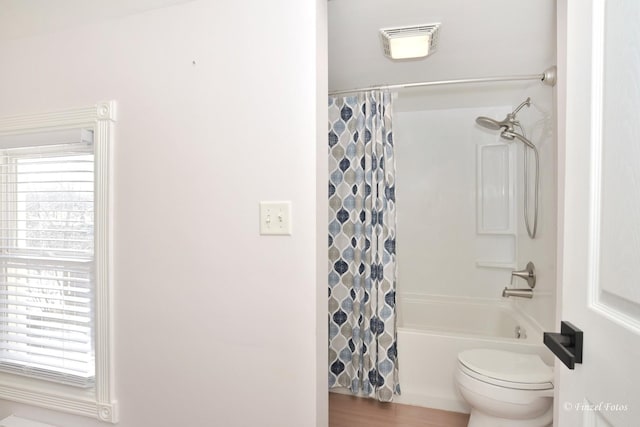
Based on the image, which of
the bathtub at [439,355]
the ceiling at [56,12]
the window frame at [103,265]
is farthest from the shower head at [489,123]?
the window frame at [103,265]

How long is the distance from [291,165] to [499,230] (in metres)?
2.30

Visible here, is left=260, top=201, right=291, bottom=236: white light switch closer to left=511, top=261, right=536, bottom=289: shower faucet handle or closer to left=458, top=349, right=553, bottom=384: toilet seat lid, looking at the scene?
left=458, top=349, right=553, bottom=384: toilet seat lid

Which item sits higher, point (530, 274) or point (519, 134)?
point (519, 134)

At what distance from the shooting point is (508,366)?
5.39ft

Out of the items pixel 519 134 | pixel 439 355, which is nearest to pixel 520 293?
pixel 439 355

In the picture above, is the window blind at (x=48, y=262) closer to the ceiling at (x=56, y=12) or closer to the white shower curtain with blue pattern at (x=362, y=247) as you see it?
the ceiling at (x=56, y=12)

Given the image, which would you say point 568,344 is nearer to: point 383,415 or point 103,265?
point 383,415

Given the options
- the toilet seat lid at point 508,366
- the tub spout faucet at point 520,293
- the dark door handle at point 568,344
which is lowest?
the toilet seat lid at point 508,366

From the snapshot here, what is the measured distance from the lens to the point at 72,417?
1.64 meters

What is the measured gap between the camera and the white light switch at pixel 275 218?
130 cm

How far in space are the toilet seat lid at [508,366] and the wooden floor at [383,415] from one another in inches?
19.7

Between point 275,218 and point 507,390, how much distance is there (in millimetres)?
1363

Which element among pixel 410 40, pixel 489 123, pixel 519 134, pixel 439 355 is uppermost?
pixel 410 40

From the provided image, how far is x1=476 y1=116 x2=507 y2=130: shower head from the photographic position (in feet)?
8.13
